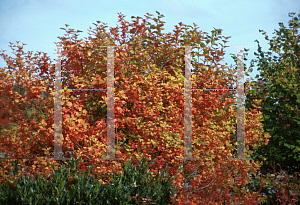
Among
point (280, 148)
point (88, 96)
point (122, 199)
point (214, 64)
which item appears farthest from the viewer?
point (280, 148)

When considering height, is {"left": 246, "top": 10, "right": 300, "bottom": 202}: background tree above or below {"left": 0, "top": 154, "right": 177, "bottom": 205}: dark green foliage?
above

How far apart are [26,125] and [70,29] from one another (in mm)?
2222

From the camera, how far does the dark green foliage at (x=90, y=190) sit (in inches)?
168

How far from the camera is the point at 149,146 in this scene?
566 cm

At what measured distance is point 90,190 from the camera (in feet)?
14.1

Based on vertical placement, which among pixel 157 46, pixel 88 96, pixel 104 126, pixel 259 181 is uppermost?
pixel 157 46

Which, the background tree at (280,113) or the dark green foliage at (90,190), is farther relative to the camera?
the background tree at (280,113)

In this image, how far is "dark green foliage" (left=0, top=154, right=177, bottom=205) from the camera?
427cm

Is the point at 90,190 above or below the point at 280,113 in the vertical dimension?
below

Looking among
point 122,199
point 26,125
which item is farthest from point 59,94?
point 122,199

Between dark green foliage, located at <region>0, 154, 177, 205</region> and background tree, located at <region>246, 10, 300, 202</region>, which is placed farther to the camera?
background tree, located at <region>246, 10, 300, 202</region>

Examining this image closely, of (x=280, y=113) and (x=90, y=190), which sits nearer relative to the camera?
(x=90, y=190)

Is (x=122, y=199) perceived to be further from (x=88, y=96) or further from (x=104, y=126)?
(x=88, y=96)

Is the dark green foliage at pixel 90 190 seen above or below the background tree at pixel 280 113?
below
